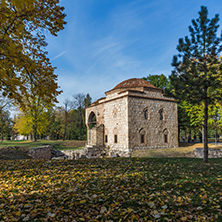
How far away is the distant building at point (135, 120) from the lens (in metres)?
19.3

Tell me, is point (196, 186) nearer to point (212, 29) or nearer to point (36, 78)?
point (36, 78)

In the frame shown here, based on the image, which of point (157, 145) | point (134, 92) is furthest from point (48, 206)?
point (157, 145)

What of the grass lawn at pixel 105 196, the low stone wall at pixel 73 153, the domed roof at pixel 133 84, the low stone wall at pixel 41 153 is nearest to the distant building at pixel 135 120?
the domed roof at pixel 133 84

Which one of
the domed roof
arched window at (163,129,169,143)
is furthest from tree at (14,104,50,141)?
arched window at (163,129,169,143)

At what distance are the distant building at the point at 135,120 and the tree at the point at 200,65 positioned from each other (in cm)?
858

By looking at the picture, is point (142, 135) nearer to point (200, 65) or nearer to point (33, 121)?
point (200, 65)

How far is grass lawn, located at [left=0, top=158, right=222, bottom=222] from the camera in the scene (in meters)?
3.76

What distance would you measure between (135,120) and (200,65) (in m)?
9.66

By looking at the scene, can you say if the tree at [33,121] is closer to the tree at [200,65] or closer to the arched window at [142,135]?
the arched window at [142,135]

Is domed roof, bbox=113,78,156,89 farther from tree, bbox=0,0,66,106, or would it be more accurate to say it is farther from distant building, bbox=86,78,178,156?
tree, bbox=0,0,66,106

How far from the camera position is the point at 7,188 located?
5.10 meters

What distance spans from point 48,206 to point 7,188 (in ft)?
6.37

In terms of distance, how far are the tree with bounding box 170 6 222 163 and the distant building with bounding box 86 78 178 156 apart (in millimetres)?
8580

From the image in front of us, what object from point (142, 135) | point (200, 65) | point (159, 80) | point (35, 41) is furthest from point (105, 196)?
point (159, 80)
